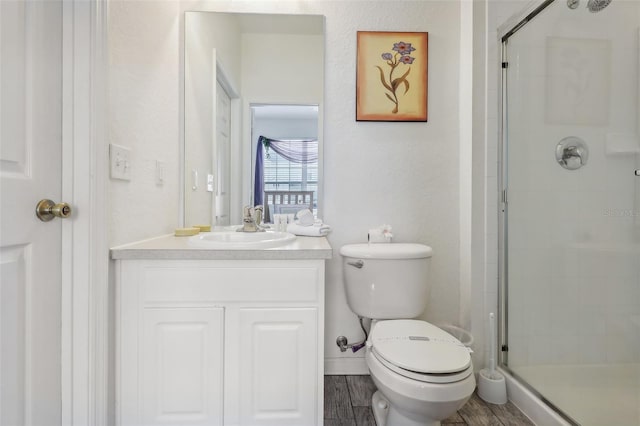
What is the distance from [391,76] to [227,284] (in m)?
1.41

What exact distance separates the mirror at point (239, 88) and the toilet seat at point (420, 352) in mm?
970

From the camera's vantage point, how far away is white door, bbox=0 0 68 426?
0.84m

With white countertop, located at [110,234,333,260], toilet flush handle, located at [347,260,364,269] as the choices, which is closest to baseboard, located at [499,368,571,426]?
toilet flush handle, located at [347,260,364,269]

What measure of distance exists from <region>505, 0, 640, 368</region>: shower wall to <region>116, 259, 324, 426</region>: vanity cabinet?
Answer: 1.14 metres

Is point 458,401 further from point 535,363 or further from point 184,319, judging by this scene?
point 184,319

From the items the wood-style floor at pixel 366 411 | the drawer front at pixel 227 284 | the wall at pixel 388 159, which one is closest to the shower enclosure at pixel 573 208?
the wood-style floor at pixel 366 411

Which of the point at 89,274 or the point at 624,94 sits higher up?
the point at 624,94

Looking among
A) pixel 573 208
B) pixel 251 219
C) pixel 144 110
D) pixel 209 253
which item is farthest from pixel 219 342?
pixel 573 208

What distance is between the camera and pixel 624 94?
1.32 meters

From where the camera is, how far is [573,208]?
1479 millimetres

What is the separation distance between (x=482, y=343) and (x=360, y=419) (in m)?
0.78

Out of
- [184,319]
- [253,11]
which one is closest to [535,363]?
[184,319]

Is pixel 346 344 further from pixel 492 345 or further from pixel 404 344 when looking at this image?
pixel 492 345

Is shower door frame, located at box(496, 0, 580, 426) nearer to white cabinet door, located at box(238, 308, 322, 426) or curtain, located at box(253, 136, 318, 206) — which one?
curtain, located at box(253, 136, 318, 206)
